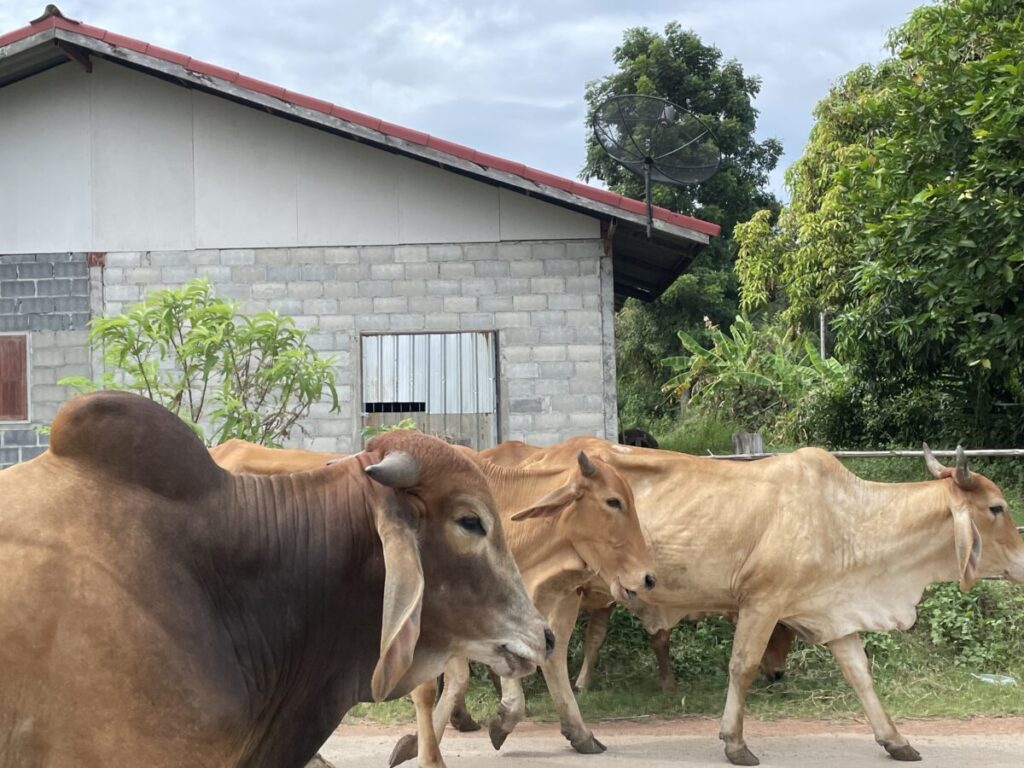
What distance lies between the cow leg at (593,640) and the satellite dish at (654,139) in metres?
4.14

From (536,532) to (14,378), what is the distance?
6369 mm

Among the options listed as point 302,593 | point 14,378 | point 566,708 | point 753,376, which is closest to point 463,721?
point 566,708

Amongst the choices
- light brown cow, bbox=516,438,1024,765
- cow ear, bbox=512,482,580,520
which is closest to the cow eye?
cow ear, bbox=512,482,580,520

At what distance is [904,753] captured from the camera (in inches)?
275

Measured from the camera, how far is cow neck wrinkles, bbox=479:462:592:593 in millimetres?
7309

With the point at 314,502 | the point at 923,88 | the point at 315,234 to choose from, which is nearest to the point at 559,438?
the point at 315,234

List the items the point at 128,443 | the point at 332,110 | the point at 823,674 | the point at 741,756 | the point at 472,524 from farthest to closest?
the point at 332,110 → the point at 823,674 → the point at 741,756 → the point at 472,524 → the point at 128,443

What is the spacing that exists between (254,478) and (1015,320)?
1060 centimetres

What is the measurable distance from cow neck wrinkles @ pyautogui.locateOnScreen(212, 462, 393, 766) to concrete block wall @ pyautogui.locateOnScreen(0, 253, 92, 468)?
879 centimetres

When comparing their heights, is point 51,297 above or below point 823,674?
above

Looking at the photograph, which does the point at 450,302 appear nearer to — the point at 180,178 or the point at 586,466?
the point at 180,178

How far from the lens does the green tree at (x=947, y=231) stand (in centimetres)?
1169

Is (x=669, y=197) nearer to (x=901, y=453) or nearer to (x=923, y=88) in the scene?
(x=923, y=88)

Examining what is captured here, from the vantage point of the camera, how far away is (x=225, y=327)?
8.68 meters
